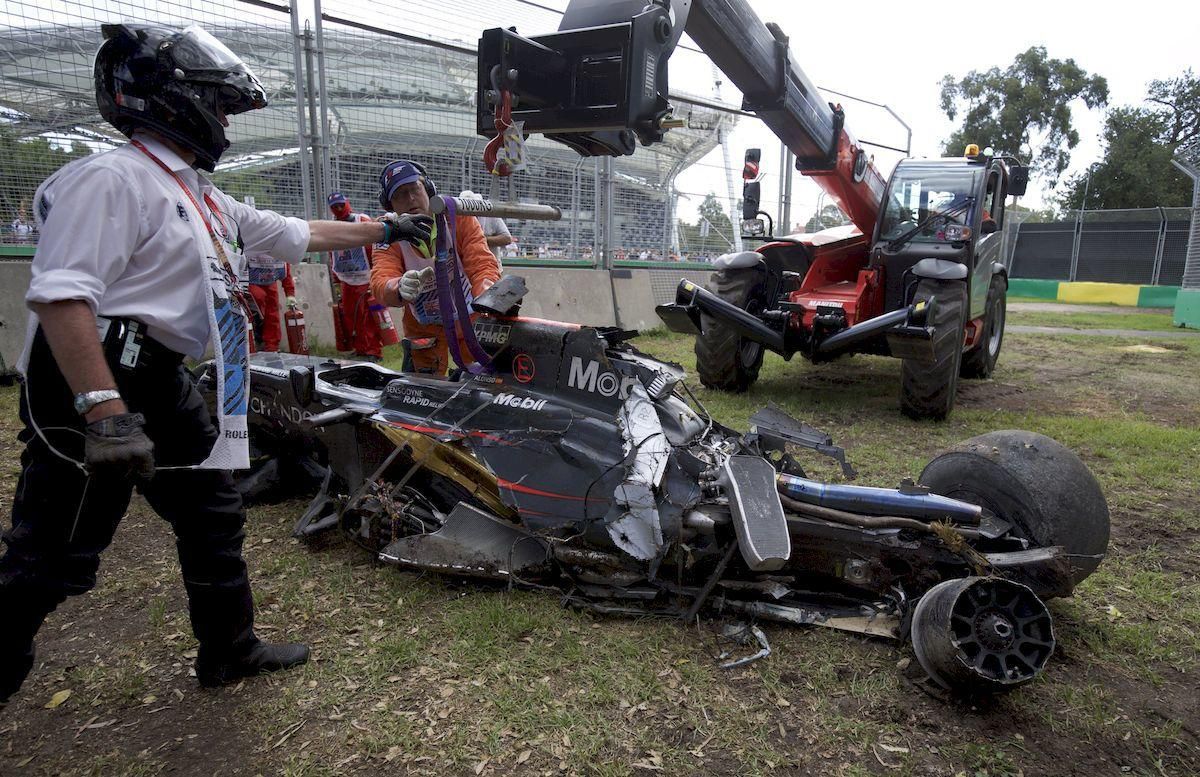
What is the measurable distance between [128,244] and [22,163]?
247 inches

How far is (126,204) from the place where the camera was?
1.97 meters

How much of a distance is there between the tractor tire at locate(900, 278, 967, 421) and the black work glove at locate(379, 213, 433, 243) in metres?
4.26

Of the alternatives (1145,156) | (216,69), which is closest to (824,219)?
(216,69)

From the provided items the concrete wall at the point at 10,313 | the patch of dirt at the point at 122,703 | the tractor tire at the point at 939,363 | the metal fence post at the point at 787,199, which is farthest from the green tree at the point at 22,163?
the metal fence post at the point at 787,199

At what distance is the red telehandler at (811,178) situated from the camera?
3.48 meters

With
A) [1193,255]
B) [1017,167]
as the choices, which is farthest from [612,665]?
[1193,255]

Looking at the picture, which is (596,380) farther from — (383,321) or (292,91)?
(292,91)

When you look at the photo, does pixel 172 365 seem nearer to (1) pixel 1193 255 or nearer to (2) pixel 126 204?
(2) pixel 126 204

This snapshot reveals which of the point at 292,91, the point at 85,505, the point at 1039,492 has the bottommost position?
the point at 1039,492

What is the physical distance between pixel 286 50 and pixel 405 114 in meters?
1.35

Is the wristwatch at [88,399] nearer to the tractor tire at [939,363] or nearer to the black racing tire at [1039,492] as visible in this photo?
the black racing tire at [1039,492]

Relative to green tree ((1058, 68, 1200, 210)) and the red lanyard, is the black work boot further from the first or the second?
green tree ((1058, 68, 1200, 210))

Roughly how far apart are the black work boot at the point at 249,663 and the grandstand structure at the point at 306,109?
430cm

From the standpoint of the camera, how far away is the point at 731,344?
6734 mm
